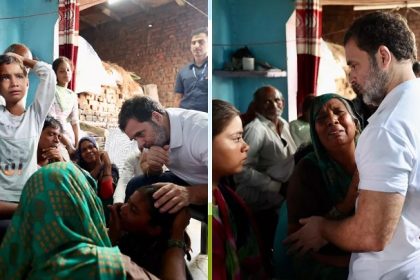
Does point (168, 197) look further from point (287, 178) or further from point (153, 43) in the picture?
point (287, 178)

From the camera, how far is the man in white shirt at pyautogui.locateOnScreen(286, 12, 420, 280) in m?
1.77

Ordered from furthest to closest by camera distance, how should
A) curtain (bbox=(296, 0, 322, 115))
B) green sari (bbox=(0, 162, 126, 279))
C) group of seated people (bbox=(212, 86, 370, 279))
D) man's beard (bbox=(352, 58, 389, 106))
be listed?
curtain (bbox=(296, 0, 322, 115)) → group of seated people (bbox=(212, 86, 370, 279)) → man's beard (bbox=(352, 58, 389, 106)) → green sari (bbox=(0, 162, 126, 279))

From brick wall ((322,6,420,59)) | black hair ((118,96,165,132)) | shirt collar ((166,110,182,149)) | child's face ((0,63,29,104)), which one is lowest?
shirt collar ((166,110,182,149))

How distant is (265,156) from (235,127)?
0.77ft

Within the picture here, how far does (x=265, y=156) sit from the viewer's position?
233cm

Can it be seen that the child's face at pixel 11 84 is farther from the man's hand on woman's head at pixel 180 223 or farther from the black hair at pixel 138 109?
the man's hand on woman's head at pixel 180 223

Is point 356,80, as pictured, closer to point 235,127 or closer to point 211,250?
point 235,127

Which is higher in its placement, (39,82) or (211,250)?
(39,82)

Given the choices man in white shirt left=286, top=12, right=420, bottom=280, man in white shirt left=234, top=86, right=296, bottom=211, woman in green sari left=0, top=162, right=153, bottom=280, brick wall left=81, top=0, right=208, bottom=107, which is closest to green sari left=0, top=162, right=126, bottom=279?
woman in green sari left=0, top=162, right=153, bottom=280

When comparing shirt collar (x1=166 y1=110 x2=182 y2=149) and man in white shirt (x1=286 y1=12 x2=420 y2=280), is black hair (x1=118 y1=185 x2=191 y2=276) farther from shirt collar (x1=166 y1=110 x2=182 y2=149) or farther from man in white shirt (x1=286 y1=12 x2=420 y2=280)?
man in white shirt (x1=286 y1=12 x2=420 y2=280)

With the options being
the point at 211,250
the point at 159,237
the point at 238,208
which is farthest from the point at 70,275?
the point at 238,208

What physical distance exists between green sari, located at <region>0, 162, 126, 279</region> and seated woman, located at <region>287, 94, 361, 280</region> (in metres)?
0.96

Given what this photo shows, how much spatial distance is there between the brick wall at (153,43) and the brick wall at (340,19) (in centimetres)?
79

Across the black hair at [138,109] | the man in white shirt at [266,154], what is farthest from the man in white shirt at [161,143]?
the man in white shirt at [266,154]
